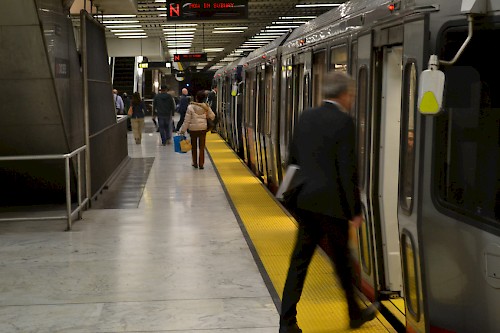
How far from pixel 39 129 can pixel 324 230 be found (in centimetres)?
573

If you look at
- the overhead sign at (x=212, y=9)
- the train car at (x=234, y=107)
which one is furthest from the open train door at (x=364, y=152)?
the train car at (x=234, y=107)

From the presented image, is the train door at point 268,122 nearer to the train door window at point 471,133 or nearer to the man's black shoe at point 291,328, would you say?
the man's black shoe at point 291,328

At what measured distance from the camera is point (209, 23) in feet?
75.6

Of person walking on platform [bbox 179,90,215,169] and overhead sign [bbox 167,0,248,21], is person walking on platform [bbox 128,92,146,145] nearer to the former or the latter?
person walking on platform [bbox 179,90,215,169]

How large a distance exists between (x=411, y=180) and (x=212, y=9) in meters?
9.11

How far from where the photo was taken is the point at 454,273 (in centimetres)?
386

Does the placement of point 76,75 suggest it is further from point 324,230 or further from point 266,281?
point 324,230

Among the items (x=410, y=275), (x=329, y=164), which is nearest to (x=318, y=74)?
(x=329, y=164)

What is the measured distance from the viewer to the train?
11.7 ft

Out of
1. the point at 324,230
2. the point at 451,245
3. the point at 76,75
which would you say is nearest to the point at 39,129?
the point at 76,75

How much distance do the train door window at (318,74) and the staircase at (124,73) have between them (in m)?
30.3

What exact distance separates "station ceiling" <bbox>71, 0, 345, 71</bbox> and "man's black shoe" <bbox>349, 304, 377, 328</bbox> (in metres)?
7.89

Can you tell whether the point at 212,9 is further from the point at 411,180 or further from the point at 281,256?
the point at 411,180

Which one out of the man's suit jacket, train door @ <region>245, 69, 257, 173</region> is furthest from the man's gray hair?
train door @ <region>245, 69, 257, 173</region>
